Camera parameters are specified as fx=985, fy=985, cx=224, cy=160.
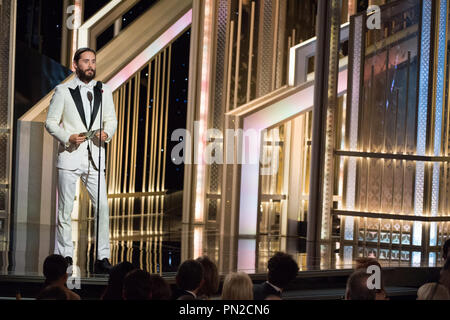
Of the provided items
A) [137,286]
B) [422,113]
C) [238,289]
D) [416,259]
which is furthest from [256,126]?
[137,286]

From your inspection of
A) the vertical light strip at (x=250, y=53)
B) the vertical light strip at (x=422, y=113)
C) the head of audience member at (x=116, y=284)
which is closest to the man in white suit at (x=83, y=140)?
the head of audience member at (x=116, y=284)

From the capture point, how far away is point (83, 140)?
23.0 ft

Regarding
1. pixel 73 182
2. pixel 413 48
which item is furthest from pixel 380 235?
pixel 73 182

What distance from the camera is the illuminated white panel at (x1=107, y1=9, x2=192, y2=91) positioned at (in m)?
10.8

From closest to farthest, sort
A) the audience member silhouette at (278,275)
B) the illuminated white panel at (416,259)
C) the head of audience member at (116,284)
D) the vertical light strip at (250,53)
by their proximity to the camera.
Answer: the head of audience member at (116,284)
the audience member silhouette at (278,275)
the illuminated white panel at (416,259)
the vertical light strip at (250,53)

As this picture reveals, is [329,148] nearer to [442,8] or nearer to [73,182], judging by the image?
[442,8]

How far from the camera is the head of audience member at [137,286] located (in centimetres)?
437

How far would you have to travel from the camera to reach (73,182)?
7152mm

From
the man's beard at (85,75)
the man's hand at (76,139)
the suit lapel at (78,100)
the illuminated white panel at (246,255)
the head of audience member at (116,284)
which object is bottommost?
the illuminated white panel at (246,255)

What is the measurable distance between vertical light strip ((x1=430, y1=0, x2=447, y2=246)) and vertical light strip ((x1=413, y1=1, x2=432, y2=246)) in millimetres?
101

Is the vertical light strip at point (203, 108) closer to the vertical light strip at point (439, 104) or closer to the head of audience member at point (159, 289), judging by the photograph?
the vertical light strip at point (439, 104)

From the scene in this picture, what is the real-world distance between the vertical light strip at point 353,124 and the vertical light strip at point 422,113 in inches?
24.6

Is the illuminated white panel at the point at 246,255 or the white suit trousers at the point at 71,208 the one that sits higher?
the white suit trousers at the point at 71,208
